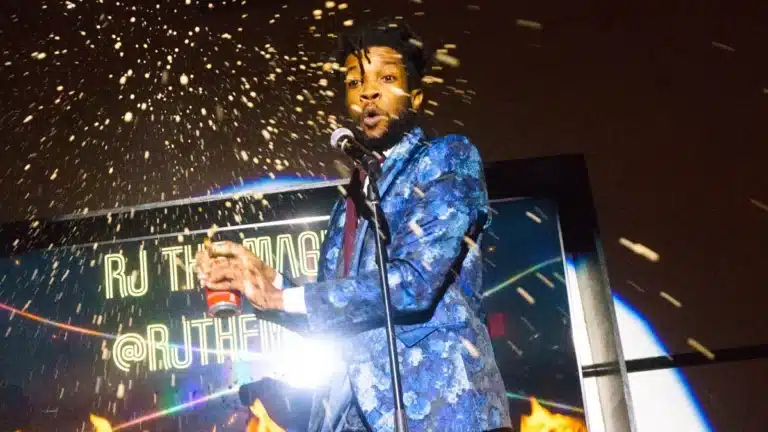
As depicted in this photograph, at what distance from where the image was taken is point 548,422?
3615 millimetres

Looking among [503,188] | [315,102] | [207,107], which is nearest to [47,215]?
[207,107]

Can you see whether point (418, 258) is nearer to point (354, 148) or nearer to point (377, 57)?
point (354, 148)

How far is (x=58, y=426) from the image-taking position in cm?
374

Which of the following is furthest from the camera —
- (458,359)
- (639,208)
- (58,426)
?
(639,208)

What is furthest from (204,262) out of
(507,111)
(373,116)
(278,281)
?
(507,111)

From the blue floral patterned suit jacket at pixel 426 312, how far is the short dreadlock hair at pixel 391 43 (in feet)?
1.46

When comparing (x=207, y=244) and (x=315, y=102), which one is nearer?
(x=207, y=244)

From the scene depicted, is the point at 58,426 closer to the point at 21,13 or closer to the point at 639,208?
the point at 21,13

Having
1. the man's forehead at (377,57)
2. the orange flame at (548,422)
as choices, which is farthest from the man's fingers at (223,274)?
the orange flame at (548,422)

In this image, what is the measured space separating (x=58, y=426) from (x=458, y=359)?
2.83 m

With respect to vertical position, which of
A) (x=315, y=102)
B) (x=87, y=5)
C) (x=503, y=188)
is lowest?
(x=503, y=188)

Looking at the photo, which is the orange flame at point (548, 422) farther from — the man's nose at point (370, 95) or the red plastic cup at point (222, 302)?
the red plastic cup at point (222, 302)

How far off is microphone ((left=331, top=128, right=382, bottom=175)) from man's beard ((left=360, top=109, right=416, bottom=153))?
28 centimetres

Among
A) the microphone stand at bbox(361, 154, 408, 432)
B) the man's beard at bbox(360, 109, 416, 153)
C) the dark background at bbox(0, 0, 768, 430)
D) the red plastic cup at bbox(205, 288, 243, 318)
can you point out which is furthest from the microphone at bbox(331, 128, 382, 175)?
the dark background at bbox(0, 0, 768, 430)
